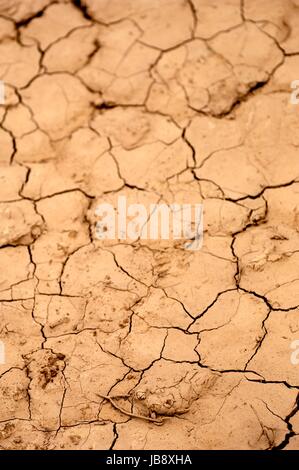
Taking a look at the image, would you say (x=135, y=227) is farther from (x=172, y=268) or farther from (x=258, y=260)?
(x=258, y=260)

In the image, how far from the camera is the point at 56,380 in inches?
75.6

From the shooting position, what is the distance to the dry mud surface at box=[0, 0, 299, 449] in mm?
1852

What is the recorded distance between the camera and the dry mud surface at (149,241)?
185 cm

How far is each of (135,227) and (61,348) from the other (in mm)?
715

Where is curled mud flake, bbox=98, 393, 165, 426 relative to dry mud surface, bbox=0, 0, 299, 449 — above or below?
below

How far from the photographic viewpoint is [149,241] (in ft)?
7.14

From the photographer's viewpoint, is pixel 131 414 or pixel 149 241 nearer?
pixel 131 414

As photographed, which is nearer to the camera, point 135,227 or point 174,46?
point 135,227

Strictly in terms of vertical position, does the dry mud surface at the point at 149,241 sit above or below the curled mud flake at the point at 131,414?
above

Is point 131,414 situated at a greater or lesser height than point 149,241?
lesser
